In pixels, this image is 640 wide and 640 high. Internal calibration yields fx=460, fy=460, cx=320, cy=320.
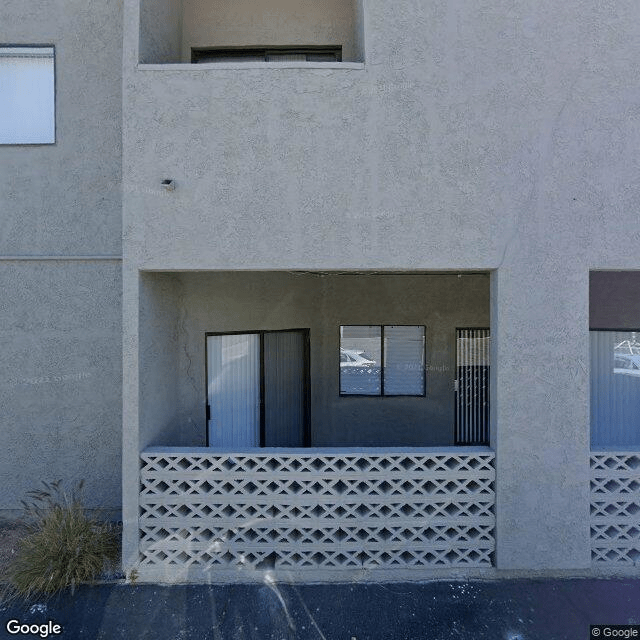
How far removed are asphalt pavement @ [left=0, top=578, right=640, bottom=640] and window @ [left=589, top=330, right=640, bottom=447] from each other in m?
3.33

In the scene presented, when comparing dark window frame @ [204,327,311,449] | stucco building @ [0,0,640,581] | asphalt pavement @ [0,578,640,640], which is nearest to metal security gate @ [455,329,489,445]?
dark window frame @ [204,327,311,449]

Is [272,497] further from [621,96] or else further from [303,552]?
[621,96]

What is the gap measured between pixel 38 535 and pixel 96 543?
578 millimetres

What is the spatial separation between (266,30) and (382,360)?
220 inches

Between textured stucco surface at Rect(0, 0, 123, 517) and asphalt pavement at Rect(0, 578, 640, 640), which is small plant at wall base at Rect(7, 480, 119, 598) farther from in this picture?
textured stucco surface at Rect(0, 0, 123, 517)

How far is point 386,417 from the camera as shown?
835cm

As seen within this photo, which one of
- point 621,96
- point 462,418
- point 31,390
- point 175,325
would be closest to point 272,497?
point 175,325

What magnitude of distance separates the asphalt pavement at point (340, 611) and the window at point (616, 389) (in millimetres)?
3335

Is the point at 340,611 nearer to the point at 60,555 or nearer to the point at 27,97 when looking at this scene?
the point at 60,555

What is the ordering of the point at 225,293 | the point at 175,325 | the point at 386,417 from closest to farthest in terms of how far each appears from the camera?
the point at 175,325 < the point at 225,293 < the point at 386,417

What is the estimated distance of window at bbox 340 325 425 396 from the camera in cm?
841

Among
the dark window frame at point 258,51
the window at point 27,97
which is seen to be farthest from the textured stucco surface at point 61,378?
the dark window frame at point 258,51

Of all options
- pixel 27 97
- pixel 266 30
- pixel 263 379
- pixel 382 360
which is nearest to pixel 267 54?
pixel 266 30

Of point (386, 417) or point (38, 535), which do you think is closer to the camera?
point (38, 535)
